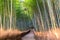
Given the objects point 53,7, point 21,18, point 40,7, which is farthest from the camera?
point 21,18

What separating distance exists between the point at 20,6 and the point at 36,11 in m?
4.44

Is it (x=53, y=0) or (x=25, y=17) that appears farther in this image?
(x=25, y=17)

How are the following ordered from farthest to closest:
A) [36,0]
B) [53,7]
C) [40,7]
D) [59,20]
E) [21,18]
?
[21,18] → [36,0] → [40,7] → [59,20] → [53,7]

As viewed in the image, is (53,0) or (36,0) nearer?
(53,0)

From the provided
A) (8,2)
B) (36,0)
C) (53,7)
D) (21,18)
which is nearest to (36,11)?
(36,0)

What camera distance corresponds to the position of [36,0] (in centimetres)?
1005

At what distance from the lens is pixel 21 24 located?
14.5 m

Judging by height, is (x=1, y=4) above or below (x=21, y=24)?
above

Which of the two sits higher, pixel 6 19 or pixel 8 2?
pixel 8 2

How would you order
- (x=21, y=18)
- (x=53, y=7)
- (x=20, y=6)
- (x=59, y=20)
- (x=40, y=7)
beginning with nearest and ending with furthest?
(x=53, y=7)
(x=59, y=20)
(x=40, y=7)
(x=20, y=6)
(x=21, y=18)

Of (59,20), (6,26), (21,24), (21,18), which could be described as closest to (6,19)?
(6,26)

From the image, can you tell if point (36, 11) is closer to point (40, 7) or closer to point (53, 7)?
point (40, 7)

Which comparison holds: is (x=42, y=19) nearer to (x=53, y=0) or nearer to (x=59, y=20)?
(x=59, y=20)

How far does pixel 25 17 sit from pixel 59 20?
6720 millimetres
